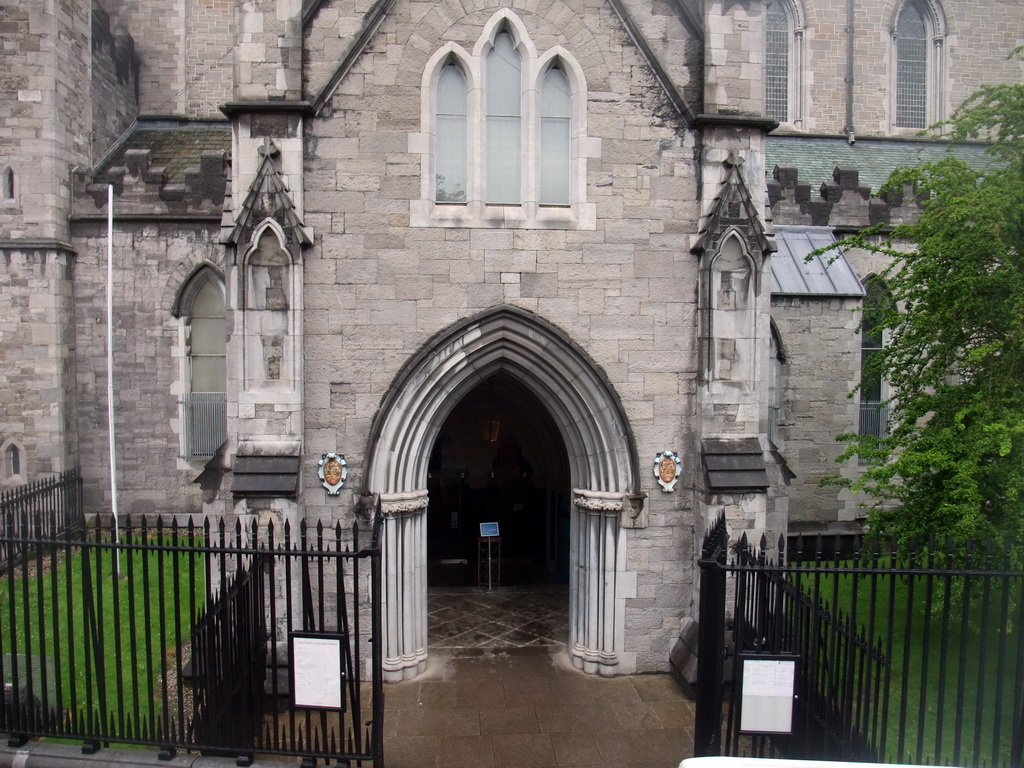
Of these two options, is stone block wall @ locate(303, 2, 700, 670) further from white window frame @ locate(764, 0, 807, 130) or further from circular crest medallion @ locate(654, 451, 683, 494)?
white window frame @ locate(764, 0, 807, 130)

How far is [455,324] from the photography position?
7461mm

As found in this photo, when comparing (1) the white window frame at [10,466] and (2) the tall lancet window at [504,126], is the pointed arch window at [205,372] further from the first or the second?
(2) the tall lancet window at [504,126]

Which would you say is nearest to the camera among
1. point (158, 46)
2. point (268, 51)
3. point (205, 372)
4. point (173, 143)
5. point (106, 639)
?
point (268, 51)

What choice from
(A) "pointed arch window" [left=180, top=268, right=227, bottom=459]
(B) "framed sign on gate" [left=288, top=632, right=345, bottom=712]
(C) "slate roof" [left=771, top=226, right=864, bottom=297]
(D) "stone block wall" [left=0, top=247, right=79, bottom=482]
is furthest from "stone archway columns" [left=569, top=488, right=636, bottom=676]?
(D) "stone block wall" [left=0, top=247, right=79, bottom=482]

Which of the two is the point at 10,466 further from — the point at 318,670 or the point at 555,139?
the point at 555,139

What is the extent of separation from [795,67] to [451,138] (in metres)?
12.7

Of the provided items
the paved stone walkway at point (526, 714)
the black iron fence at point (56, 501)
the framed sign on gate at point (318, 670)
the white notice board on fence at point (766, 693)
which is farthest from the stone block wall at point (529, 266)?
the black iron fence at point (56, 501)

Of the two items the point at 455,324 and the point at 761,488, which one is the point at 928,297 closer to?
the point at 761,488

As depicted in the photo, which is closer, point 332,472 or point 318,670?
point 318,670

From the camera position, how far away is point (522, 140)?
762cm

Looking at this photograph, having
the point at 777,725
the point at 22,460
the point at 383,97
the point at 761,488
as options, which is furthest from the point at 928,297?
the point at 22,460

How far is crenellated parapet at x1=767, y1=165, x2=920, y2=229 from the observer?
1371cm

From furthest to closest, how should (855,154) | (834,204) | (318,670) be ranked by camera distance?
(855,154) → (834,204) → (318,670)

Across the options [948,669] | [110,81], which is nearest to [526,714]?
[948,669]
